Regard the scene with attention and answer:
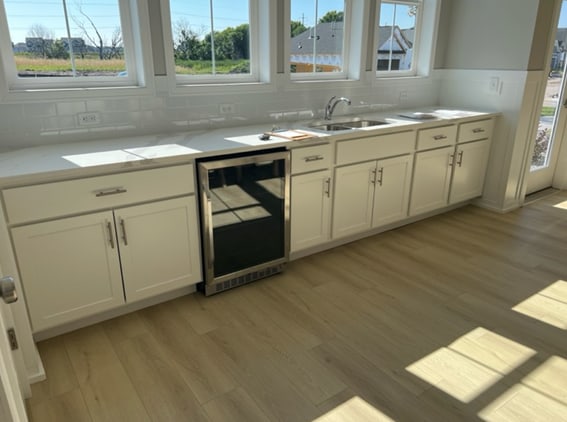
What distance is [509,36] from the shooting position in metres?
3.61

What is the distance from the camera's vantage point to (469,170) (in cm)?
381

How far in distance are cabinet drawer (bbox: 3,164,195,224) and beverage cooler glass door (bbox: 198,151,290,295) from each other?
0.50 feet

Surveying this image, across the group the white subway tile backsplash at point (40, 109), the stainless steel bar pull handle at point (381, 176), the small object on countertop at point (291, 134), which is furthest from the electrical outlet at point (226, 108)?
the stainless steel bar pull handle at point (381, 176)

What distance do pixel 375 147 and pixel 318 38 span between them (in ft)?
3.65

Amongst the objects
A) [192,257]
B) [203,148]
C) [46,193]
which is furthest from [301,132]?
[46,193]

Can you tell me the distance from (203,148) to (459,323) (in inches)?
66.9

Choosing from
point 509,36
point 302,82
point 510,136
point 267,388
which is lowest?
point 267,388

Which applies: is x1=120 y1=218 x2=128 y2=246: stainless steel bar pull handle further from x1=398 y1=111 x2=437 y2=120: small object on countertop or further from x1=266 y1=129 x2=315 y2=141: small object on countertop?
x1=398 y1=111 x2=437 y2=120: small object on countertop

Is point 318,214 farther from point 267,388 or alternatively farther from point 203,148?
point 267,388

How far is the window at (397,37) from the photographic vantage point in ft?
12.3

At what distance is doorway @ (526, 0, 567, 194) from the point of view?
402 cm

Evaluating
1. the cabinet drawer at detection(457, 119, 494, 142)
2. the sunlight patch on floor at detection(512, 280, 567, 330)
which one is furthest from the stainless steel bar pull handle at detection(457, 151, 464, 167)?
the sunlight patch on floor at detection(512, 280, 567, 330)

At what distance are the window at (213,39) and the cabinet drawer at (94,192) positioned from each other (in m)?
0.98

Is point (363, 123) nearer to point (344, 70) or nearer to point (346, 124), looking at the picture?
point (346, 124)
